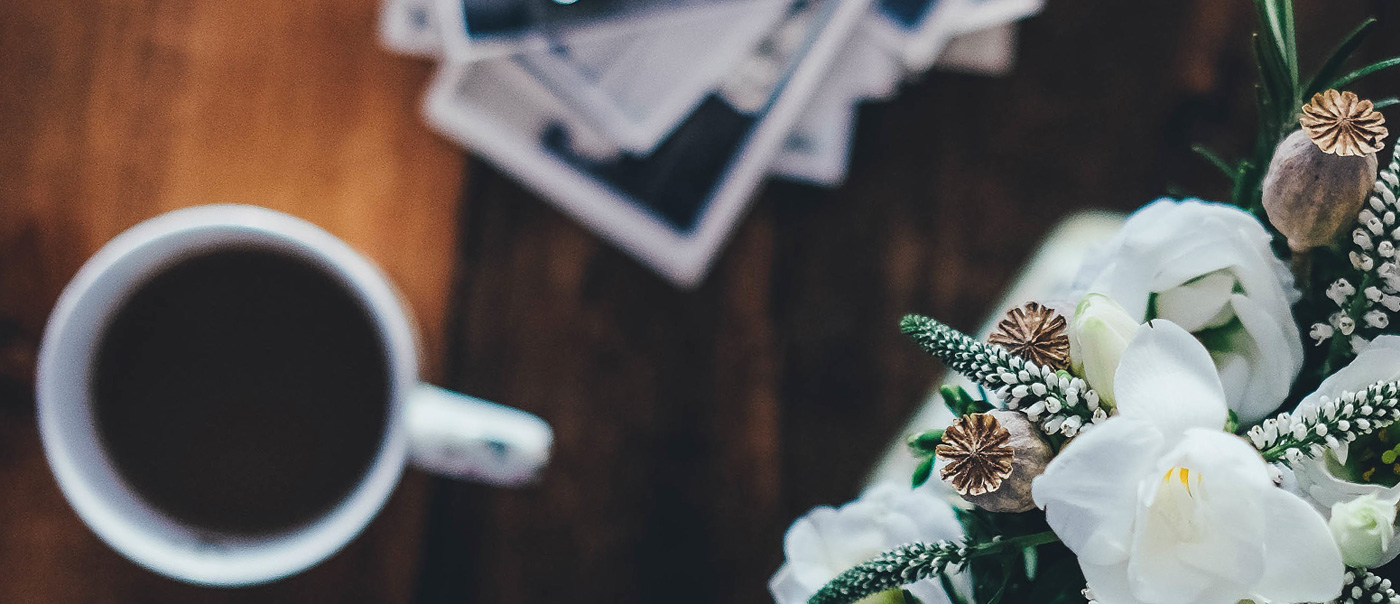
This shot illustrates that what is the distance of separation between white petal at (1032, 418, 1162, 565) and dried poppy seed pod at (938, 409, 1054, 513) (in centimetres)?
2

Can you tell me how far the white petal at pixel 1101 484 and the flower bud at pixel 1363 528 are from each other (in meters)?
0.06

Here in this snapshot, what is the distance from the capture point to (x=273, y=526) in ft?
1.80

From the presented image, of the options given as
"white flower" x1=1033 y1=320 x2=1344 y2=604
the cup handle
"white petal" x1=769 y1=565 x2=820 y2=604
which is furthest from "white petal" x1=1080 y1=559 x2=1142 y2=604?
the cup handle

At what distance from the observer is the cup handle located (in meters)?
0.47

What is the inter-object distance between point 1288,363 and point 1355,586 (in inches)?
2.6

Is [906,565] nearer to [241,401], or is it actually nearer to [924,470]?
[924,470]

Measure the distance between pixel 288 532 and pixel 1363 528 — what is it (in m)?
0.48

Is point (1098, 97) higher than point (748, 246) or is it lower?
higher

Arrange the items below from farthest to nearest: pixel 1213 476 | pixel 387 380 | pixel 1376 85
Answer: pixel 1376 85
pixel 387 380
pixel 1213 476

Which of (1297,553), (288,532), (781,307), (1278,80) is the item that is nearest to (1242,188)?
(1278,80)

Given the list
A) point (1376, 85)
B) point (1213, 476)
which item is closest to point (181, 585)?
point (1213, 476)

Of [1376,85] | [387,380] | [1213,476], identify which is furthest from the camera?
[1376,85]

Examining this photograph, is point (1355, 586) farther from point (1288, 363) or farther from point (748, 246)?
point (748, 246)

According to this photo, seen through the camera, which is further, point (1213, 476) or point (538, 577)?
point (538, 577)
